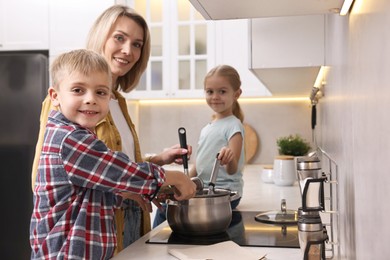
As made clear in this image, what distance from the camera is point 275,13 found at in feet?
4.20

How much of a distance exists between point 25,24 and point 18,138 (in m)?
1.72

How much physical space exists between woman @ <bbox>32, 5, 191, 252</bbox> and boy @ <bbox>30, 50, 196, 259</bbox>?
271 mm

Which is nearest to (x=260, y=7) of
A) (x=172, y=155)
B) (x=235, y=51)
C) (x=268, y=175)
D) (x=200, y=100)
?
(x=172, y=155)

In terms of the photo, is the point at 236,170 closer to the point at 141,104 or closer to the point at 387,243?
the point at 387,243

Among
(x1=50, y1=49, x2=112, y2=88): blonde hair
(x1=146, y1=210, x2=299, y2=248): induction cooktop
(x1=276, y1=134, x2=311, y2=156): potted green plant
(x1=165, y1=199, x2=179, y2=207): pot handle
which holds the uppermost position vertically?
(x1=50, y1=49, x2=112, y2=88): blonde hair

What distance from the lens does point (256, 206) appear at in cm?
212

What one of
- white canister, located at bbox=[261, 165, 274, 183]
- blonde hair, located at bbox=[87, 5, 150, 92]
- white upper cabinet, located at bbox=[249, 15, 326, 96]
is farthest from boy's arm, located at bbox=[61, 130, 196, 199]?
white canister, located at bbox=[261, 165, 274, 183]

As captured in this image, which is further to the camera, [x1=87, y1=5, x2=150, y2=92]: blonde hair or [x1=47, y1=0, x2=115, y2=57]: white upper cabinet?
[x1=47, y1=0, x2=115, y2=57]: white upper cabinet

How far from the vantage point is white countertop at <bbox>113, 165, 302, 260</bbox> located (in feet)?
4.05

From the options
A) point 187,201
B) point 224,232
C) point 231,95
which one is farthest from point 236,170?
point 187,201

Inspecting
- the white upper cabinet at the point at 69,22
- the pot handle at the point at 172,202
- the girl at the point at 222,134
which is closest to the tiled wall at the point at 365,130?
the pot handle at the point at 172,202

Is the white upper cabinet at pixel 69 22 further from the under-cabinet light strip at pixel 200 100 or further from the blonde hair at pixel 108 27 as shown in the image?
the blonde hair at pixel 108 27

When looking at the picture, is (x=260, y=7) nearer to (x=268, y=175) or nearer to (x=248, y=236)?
(x=248, y=236)

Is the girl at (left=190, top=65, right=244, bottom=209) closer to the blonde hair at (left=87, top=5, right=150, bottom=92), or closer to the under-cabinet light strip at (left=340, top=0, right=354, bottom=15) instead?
the blonde hair at (left=87, top=5, right=150, bottom=92)
